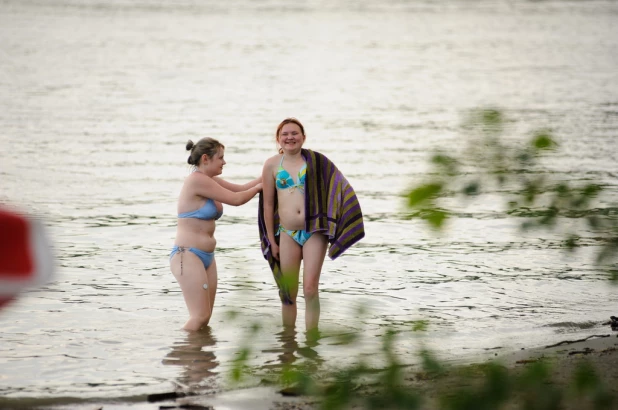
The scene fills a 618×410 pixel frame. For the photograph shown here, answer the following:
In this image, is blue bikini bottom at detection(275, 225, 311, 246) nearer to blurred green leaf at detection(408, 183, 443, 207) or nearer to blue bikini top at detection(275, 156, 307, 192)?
blue bikini top at detection(275, 156, 307, 192)

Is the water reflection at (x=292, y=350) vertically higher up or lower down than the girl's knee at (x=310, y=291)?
lower down

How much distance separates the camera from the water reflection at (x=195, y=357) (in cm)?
770

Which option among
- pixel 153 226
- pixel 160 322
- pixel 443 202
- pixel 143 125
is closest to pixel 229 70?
pixel 143 125

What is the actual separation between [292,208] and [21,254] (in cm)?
625

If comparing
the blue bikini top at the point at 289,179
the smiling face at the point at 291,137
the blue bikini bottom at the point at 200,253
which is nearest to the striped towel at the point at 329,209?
the blue bikini top at the point at 289,179

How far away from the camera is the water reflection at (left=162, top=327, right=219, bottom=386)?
7.70m

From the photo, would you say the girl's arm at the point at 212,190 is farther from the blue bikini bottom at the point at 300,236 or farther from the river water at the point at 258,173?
the river water at the point at 258,173

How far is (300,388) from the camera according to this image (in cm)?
324

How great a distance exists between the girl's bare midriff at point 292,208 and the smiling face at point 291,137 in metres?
0.35

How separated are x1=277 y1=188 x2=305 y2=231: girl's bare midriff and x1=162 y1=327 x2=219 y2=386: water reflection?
1260 millimetres

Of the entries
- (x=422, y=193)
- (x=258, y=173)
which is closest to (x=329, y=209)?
(x=422, y=193)

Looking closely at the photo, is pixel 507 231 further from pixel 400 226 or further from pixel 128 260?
pixel 128 260

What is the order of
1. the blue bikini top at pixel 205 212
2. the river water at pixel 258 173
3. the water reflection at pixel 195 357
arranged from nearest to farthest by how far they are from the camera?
the water reflection at pixel 195 357 → the river water at pixel 258 173 → the blue bikini top at pixel 205 212

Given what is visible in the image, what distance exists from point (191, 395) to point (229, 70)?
112 ft
